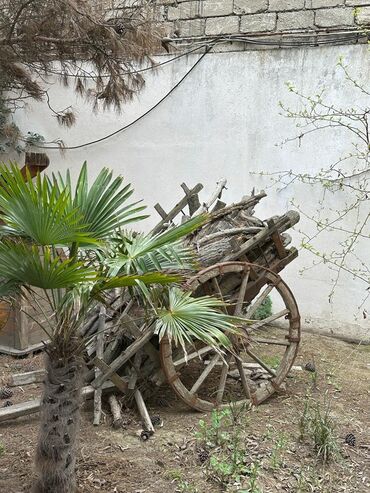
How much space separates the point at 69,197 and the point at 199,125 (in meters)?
4.65

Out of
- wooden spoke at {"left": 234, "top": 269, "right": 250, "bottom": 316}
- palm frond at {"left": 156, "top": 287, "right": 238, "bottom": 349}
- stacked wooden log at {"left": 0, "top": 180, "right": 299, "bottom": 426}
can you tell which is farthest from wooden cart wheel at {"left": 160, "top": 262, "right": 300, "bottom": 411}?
palm frond at {"left": 156, "top": 287, "right": 238, "bottom": 349}

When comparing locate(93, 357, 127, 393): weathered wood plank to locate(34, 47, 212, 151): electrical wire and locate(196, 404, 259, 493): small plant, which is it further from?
locate(34, 47, 212, 151): electrical wire

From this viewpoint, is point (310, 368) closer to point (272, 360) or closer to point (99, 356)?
point (272, 360)

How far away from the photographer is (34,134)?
744 cm

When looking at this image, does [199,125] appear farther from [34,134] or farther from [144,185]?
[34,134]

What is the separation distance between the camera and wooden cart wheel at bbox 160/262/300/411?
3746 mm

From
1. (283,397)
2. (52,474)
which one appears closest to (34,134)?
(283,397)

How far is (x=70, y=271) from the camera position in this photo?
7.45 ft

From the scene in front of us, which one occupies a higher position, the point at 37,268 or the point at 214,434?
the point at 37,268

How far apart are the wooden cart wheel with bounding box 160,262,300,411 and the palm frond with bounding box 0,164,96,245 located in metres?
1.38

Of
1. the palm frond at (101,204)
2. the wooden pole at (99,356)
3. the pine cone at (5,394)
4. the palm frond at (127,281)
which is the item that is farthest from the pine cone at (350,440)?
the pine cone at (5,394)

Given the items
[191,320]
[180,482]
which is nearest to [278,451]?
[180,482]

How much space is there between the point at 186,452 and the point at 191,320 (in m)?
1.18

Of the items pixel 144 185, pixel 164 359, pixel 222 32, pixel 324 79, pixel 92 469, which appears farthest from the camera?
pixel 144 185
